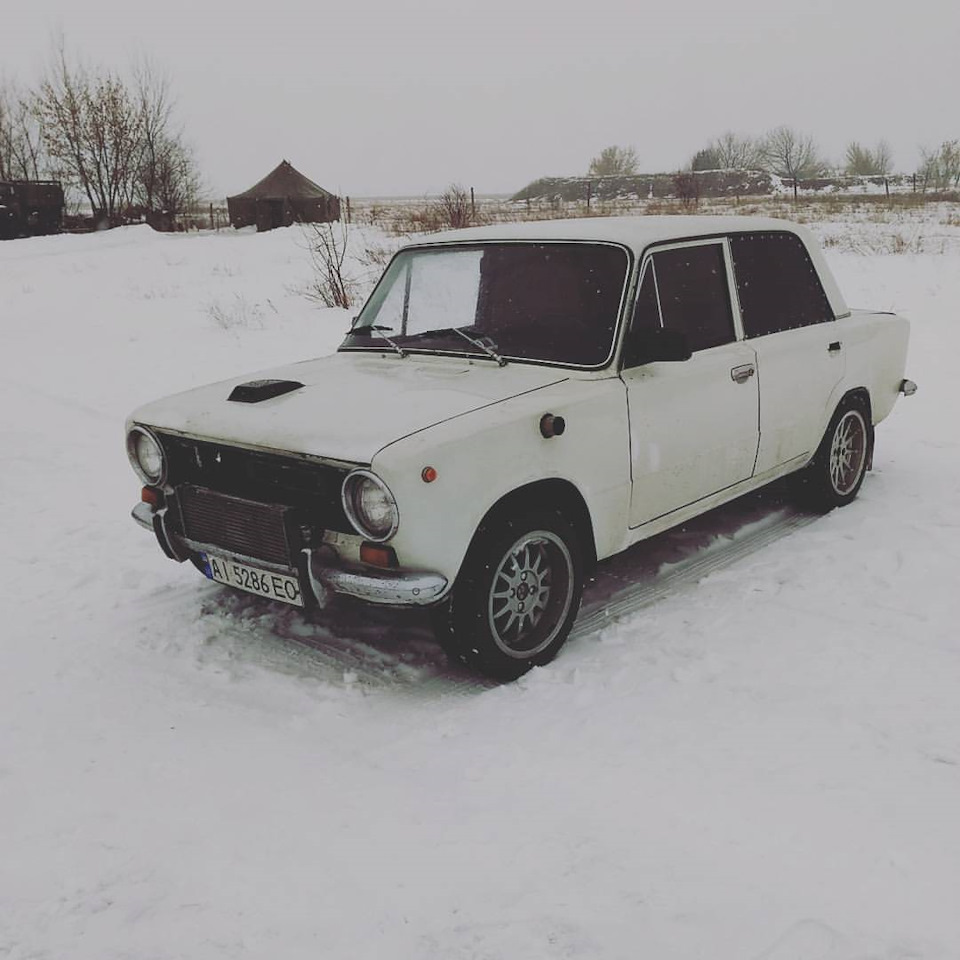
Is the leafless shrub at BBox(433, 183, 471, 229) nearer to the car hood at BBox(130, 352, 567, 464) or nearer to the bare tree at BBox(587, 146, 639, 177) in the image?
the car hood at BBox(130, 352, 567, 464)

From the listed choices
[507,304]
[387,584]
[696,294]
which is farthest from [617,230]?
[387,584]

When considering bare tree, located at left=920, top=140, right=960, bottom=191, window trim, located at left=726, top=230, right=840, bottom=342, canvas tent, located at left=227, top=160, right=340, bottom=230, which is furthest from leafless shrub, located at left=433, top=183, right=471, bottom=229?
bare tree, located at left=920, top=140, right=960, bottom=191

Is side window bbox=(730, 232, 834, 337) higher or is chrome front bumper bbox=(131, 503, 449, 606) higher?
side window bbox=(730, 232, 834, 337)

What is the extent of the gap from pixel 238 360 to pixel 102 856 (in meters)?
8.31

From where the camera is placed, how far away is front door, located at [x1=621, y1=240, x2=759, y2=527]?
4.10m

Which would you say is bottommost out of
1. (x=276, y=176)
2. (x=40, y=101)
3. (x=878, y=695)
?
(x=878, y=695)

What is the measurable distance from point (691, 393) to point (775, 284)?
122cm

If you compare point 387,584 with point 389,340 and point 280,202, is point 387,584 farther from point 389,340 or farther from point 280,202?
point 280,202

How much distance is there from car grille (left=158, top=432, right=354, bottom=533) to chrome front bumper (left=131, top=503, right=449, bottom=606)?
153mm

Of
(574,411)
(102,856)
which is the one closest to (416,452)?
(574,411)

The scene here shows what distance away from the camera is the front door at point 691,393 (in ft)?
13.4

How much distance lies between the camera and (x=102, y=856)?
2711 millimetres

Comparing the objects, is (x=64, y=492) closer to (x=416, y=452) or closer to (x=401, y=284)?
(x=401, y=284)

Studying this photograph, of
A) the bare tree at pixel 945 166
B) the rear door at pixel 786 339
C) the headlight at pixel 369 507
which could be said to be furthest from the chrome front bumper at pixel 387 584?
the bare tree at pixel 945 166
